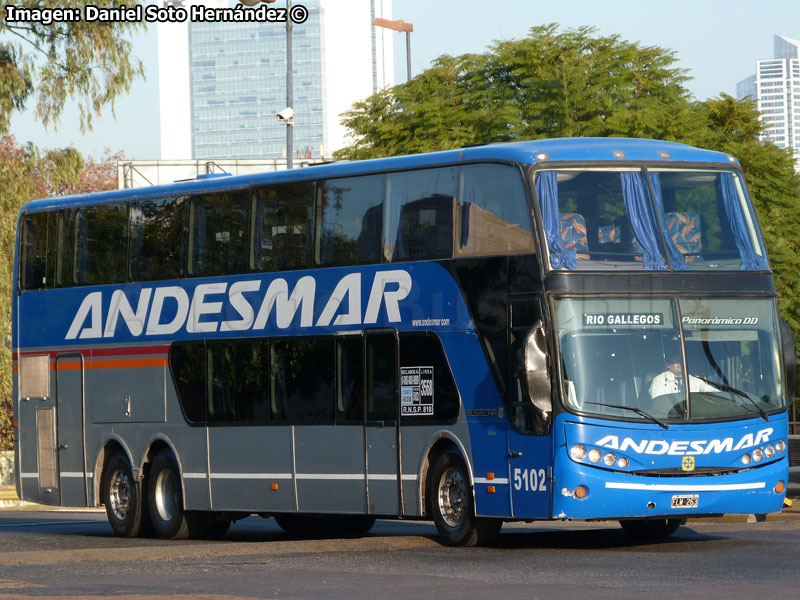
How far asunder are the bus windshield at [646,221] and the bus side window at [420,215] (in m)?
1.34

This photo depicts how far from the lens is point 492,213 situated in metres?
16.1

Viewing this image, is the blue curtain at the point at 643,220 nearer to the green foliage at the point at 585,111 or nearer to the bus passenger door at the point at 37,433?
the bus passenger door at the point at 37,433

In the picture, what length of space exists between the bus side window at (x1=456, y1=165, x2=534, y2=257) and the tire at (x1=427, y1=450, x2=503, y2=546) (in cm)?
213

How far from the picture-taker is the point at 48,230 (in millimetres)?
21844

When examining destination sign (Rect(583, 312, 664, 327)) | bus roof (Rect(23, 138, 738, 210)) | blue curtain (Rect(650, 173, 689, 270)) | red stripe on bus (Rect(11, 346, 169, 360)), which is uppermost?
bus roof (Rect(23, 138, 738, 210))

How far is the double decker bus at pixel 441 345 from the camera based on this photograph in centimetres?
1533

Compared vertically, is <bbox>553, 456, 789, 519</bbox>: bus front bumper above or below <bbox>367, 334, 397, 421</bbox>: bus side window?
below

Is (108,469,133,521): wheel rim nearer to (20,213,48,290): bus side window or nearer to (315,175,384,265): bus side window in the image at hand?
(20,213,48,290): bus side window

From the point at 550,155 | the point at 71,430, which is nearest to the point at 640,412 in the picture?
the point at 550,155

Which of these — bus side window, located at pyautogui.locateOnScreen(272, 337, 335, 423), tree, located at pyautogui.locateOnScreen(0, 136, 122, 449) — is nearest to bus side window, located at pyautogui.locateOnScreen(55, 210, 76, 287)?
bus side window, located at pyautogui.locateOnScreen(272, 337, 335, 423)

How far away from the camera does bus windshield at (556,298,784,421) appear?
601 inches

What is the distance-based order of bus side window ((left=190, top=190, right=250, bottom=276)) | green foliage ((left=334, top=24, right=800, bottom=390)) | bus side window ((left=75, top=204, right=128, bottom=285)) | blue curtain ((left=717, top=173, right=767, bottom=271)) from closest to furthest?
blue curtain ((left=717, top=173, right=767, bottom=271)) → bus side window ((left=190, top=190, right=250, bottom=276)) → bus side window ((left=75, top=204, right=128, bottom=285)) → green foliage ((left=334, top=24, right=800, bottom=390))

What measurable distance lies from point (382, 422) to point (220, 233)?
3.53 m

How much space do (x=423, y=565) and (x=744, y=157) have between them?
89.9 feet
